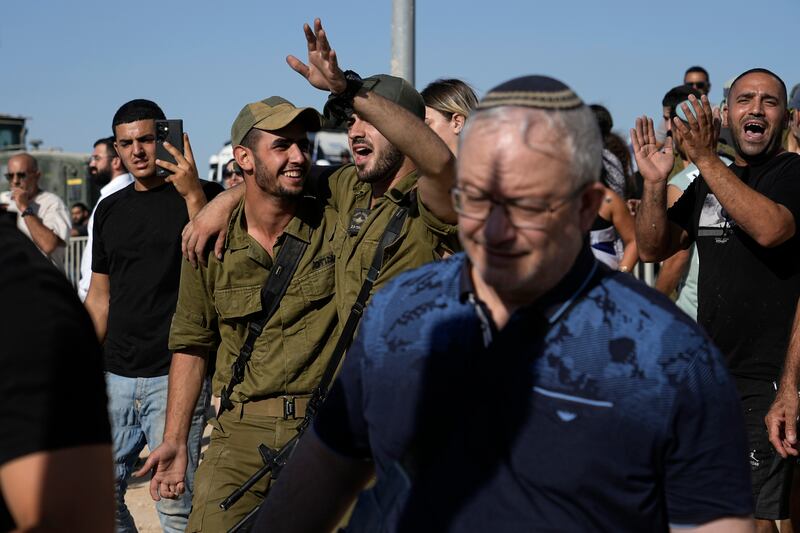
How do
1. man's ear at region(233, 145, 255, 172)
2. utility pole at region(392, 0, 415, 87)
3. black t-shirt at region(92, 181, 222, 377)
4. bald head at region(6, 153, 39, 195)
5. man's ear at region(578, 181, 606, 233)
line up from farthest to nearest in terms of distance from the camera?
bald head at region(6, 153, 39, 195) < utility pole at region(392, 0, 415, 87) < black t-shirt at region(92, 181, 222, 377) < man's ear at region(233, 145, 255, 172) < man's ear at region(578, 181, 606, 233)

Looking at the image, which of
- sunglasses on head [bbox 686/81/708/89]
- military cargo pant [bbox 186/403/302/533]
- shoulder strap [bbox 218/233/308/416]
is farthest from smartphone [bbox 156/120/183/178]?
sunglasses on head [bbox 686/81/708/89]

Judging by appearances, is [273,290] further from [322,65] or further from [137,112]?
[137,112]

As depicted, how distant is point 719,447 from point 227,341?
3.15 metres

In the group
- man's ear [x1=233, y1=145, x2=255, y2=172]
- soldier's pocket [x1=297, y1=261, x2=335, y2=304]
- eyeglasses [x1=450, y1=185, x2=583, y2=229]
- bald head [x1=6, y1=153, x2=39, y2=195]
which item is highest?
eyeglasses [x1=450, y1=185, x2=583, y2=229]

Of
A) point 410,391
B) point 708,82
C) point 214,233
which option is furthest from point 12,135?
point 410,391

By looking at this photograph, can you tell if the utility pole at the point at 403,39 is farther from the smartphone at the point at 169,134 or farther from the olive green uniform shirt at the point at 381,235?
the olive green uniform shirt at the point at 381,235

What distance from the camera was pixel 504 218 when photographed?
221 centimetres

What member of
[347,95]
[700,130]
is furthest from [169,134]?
[700,130]

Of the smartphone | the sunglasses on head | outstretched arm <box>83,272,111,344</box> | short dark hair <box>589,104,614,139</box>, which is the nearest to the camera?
the smartphone

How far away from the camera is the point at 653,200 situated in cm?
530

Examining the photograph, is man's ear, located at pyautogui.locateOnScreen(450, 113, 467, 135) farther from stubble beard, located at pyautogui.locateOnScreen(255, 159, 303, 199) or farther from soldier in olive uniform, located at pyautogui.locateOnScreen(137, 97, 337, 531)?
stubble beard, located at pyautogui.locateOnScreen(255, 159, 303, 199)

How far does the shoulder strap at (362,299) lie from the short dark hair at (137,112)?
2738 millimetres

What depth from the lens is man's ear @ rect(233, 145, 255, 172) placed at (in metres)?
5.07

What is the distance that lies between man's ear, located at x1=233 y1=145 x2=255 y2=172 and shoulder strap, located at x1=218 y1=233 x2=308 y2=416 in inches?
15.1
